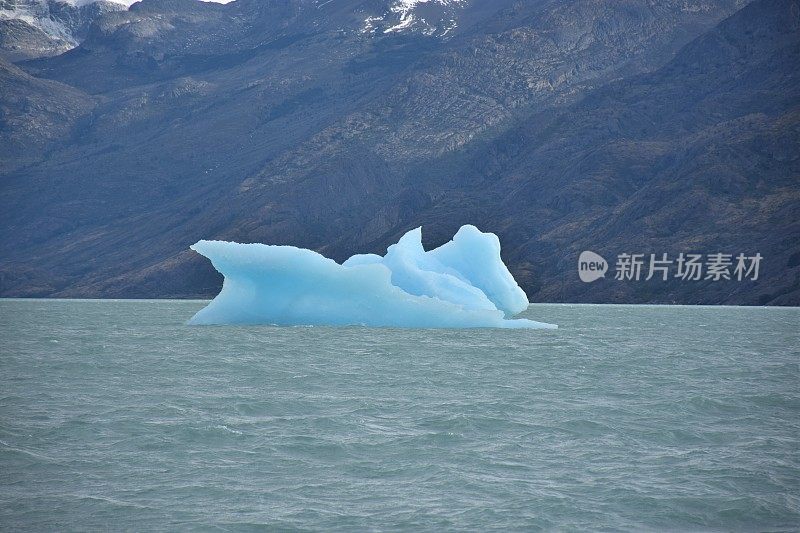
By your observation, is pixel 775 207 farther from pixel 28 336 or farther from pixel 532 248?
pixel 28 336

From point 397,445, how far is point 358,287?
98.5ft

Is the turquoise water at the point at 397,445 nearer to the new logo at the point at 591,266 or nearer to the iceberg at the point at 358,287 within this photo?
the iceberg at the point at 358,287

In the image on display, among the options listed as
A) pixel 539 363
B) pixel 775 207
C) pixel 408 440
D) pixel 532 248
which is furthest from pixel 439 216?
pixel 408 440

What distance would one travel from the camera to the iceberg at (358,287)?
44.9 metres

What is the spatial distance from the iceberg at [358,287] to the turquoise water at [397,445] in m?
14.7

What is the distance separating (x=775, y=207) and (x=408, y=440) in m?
134

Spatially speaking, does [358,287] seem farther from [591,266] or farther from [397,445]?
[591,266]

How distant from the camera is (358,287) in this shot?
45.8m

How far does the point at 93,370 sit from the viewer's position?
91.7ft

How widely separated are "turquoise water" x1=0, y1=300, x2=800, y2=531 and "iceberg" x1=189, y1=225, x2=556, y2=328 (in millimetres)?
14670

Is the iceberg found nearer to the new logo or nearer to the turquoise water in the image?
the turquoise water

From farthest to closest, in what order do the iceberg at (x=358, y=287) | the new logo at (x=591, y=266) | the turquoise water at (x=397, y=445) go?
the new logo at (x=591, y=266) < the iceberg at (x=358, y=287) < the turquoise water at (x=397, y=445)

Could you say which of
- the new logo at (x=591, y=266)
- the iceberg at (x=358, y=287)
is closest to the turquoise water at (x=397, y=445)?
the iceberg at (x=358, y=287)

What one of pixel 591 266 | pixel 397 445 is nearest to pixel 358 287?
pixel 397 445
